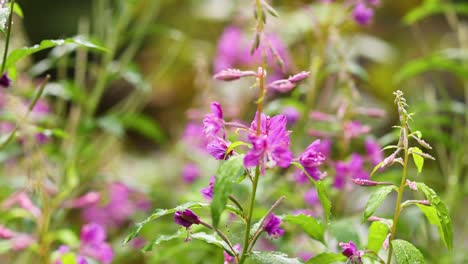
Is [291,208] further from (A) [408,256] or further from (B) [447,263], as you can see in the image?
(A) [408,256]

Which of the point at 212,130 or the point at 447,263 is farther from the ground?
the point at 212,130

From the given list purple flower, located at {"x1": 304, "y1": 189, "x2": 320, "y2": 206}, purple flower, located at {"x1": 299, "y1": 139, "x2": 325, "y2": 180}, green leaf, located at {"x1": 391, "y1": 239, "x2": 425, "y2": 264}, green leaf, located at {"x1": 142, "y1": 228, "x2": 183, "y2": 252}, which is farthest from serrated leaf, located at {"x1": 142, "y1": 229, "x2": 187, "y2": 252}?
purple flower, located at {"x1": 304, "y1": 189, "x2": 320, "y2": 206}

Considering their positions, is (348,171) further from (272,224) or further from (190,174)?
(190,174)

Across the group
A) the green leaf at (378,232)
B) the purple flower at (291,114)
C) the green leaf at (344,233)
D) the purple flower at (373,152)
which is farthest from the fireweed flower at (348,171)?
the green leaf at (378,232)

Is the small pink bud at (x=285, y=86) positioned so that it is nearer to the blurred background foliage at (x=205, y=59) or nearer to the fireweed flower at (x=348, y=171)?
the fireweed flower at (x=348, y=171)

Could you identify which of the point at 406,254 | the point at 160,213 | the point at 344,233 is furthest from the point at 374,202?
the point at 344,233

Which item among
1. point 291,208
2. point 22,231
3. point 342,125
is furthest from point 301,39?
point 22,231
